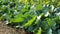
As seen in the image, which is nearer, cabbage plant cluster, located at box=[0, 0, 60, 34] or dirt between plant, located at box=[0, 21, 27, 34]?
cabbage plant cluster, located at box=[0, 0, 60, 34]

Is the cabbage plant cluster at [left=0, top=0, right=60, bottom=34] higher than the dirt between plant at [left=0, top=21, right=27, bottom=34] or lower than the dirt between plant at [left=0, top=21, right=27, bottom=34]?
higher

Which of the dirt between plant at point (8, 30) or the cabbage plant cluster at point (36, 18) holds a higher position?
the cabbage plant cluster at point (36, 18)

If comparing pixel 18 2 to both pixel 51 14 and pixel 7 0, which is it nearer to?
pixel 7 0

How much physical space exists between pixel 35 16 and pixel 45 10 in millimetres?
371

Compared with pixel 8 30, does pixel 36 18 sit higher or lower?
higher

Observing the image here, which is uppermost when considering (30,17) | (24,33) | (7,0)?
(7,0)

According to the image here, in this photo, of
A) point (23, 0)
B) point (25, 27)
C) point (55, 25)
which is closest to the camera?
point (55, 25)

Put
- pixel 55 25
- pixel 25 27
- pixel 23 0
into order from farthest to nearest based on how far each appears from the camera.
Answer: pixel 23 0 → pixel 25 27 → pixel 55 25

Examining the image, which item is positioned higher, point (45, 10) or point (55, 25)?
point (45, 10)

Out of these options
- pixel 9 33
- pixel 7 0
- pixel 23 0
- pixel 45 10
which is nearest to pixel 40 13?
pixel 45 10

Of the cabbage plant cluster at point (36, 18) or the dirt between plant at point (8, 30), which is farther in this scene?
the dirt between plant at point (8, 30)

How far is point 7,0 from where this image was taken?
5.29 m

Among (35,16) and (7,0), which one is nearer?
(35,16)

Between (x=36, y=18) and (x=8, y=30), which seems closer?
(x=36, y=18)
